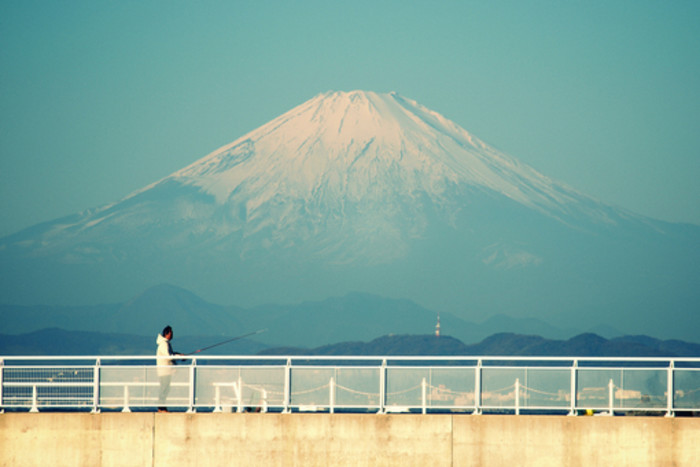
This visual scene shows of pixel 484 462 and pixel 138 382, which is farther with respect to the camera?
pixel 138 382

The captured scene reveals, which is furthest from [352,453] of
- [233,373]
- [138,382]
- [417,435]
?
[138,382]

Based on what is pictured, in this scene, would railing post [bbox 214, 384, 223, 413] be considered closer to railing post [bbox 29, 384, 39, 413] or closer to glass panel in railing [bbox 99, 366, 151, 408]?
glass panel in railing [bbox 99, 366, 151, 408]

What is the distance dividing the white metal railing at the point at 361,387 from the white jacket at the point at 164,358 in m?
0.05

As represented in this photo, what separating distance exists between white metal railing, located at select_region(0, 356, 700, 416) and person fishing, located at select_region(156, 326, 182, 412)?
28 millimetres

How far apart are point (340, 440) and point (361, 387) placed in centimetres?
120

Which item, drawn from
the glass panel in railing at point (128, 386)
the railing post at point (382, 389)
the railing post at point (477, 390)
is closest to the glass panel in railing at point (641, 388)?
the railing post at point (477, 390)

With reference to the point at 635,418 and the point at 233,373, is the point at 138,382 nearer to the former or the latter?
the point at 233,373

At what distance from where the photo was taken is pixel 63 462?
850 inches

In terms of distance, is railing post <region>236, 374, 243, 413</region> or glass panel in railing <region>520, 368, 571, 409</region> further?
railing post <region>236, 374, 243, 413</region>

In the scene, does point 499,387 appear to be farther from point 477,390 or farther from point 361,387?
point 361,387

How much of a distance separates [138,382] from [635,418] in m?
9.77

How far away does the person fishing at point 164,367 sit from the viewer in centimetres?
2164

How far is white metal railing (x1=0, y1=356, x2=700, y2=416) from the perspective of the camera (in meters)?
21.0

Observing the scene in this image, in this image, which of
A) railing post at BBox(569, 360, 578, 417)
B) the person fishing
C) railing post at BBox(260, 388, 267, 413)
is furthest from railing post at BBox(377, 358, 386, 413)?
the person fishing
